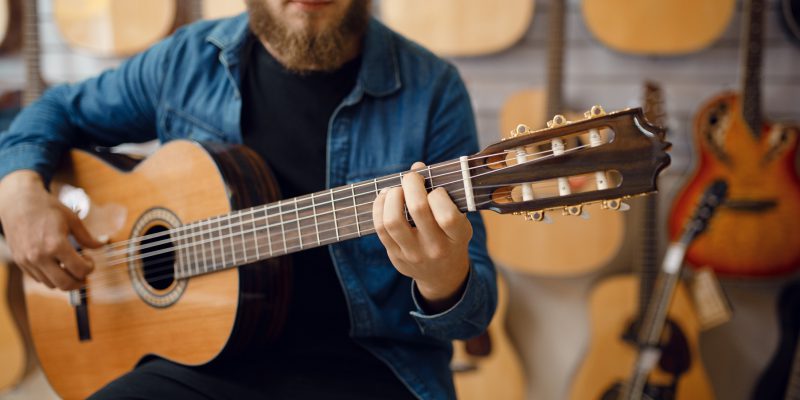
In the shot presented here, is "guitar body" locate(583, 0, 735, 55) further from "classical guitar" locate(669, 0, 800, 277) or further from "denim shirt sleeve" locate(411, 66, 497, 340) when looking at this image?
"denim shirt sleeve" locate(411, 66, 497, 340)

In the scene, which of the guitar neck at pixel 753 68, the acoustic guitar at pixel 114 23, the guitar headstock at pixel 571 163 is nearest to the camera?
the guitar headstock at pixel 571 163

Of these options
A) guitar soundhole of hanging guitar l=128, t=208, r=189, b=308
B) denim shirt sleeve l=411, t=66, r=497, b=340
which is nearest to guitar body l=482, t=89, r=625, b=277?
denim shirt sleeve l=411, t=66, r=497, b=340

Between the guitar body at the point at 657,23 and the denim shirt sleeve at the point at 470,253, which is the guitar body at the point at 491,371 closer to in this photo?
the guitar body at the point at 657,23

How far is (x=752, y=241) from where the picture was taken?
A: 206 cm

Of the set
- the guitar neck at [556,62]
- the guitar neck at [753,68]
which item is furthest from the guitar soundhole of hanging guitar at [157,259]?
the guitar neck at [753,68]

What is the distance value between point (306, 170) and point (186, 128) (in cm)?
27

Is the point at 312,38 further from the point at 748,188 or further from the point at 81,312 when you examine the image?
the point at 748,188

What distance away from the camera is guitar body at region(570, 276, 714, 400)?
2094 millimetres

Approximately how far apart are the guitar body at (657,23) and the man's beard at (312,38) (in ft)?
3.87

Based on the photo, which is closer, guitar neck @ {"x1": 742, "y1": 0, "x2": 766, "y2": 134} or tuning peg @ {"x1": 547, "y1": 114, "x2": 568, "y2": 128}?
tuning peg @ {"x1": 547, "y1": 114, "x2": 568, "y2": 128}

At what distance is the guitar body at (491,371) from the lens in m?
2.22

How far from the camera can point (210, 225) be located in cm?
108

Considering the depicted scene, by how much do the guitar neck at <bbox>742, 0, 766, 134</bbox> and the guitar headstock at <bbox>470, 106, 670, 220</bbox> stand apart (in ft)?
4.71

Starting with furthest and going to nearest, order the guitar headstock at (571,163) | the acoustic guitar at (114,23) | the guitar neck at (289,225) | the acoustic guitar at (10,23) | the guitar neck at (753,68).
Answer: the acoustic guitar at (10,23) → the acoustic guitar at (114,23) → the guitar neck at (753,68) → the guitar neck at (289,225) → the guitar headstock at (571,163)
